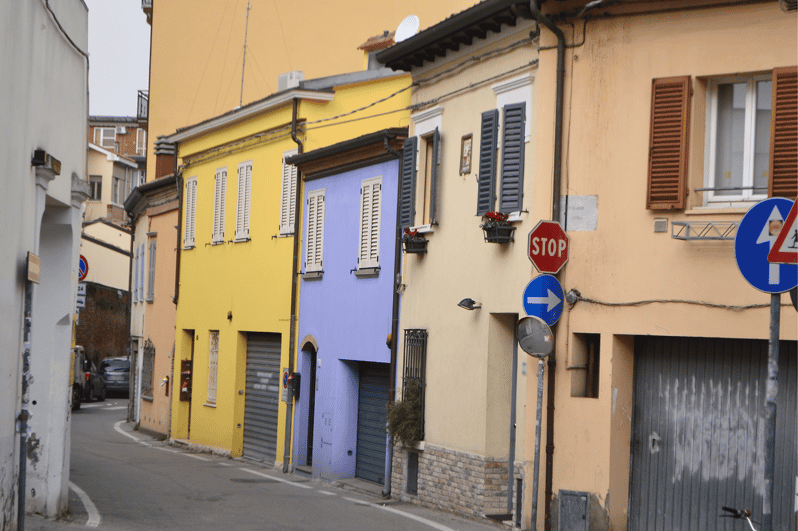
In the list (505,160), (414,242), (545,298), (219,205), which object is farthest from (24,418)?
(219,205)

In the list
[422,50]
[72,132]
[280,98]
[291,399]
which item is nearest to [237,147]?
[280,98]

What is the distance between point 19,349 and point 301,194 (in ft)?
36.2

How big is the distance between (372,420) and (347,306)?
2175 millimetres

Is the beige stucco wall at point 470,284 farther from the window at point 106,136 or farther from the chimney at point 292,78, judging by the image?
the window at point 106,136

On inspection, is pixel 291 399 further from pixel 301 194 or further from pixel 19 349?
pixel 19 349

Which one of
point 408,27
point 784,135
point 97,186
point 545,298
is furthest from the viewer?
point 97,186

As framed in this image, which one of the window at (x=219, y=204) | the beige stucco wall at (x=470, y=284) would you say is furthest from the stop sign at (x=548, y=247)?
the window at (x=219, y=204)

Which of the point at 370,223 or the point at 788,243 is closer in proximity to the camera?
the point at 788,243

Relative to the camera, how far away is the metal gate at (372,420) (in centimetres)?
1862

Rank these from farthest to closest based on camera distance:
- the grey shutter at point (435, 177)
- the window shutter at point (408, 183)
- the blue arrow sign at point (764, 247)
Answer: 1. the window shutter at point (408, 183)
2. the grey shutter at point (435, 177)
3. the blue arrow sign at point (764, 247)

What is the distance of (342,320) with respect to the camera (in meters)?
20.0

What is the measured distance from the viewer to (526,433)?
1353cm

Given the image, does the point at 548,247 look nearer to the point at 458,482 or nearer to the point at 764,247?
the point at 458,482

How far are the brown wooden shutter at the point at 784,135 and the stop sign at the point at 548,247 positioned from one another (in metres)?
2.48
